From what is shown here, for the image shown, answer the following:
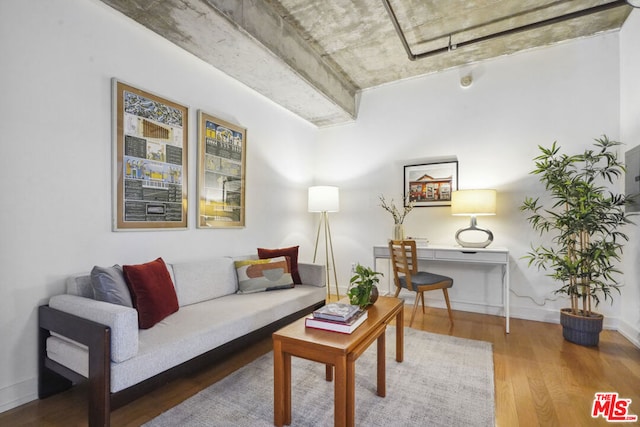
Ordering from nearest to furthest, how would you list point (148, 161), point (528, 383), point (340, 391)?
point (340, 391), point (528, 383), point (148, 161)

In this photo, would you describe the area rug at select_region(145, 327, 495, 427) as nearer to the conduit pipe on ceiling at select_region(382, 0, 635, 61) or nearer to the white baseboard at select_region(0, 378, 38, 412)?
the white baseboard at select_region(0, 378, 38, 412)

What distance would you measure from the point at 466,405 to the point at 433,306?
2.11 m

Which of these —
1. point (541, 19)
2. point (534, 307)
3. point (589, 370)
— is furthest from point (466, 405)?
point (541, 19)

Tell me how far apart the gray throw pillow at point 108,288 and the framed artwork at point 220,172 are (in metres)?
1.08

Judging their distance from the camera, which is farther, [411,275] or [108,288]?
[411,275]

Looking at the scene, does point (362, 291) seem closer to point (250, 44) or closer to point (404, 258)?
point (404, 258)

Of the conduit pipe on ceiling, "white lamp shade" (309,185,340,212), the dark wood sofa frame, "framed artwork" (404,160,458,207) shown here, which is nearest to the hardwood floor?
the dark wood sofa frame

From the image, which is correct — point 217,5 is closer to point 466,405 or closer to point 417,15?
point 417,15

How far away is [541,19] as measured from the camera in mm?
2863

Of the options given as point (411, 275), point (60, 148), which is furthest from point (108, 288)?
point (411, 275)

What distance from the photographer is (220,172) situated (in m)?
3.08

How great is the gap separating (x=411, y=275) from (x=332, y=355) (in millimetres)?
2051

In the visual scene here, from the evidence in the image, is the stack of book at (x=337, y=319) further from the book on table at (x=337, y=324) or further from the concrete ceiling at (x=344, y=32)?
the concrete ceiling at (x=344, y=32)

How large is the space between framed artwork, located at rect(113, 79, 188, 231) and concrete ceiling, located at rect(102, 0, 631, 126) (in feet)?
1.95
